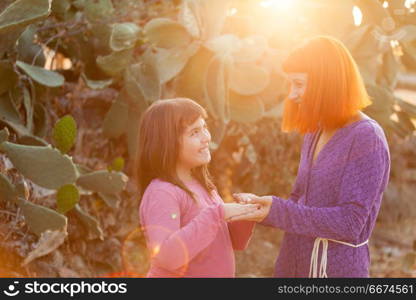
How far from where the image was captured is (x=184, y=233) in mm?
1718

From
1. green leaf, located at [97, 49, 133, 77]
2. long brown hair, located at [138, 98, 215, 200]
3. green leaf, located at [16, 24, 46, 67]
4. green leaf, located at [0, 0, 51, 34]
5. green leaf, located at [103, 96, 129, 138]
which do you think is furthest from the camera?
green leaf, located at [103, 96, 129, 138]

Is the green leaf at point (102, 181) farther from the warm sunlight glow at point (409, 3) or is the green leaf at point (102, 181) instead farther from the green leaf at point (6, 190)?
the warm sunlight glow at point (409, 3)

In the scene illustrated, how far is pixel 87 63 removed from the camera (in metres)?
3.78

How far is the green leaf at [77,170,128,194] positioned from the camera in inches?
121

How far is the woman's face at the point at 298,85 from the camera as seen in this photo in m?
1.93

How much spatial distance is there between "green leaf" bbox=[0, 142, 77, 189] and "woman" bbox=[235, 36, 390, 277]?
1124 millimetres

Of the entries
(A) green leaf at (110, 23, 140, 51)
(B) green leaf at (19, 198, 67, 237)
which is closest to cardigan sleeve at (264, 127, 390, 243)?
(B) green leaf at (19, 198, 67, 237)

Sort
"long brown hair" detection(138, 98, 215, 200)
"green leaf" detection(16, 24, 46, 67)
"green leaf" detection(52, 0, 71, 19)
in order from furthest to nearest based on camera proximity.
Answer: "green leaf" detection(52, 0, 71, 19)
"green leaf" detection(16, 24, 46, 67)
"long brown hair" detection(138, 98, 215, 200)

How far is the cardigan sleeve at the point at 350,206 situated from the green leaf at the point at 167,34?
1768mm

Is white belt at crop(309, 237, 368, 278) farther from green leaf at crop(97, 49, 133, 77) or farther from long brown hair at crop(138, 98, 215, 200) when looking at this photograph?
green leaf at crop(97, 49, 133, 77)

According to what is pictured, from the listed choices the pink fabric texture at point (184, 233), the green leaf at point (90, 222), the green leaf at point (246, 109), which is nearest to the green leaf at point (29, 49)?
the green leaf at point (90, 222)

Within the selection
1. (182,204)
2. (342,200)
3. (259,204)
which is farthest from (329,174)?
(182,204)

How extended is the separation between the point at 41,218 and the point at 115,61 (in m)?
1.03

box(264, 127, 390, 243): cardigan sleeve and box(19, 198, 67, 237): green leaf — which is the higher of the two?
box(264, 127, 390, 243): cardigan sleeve
